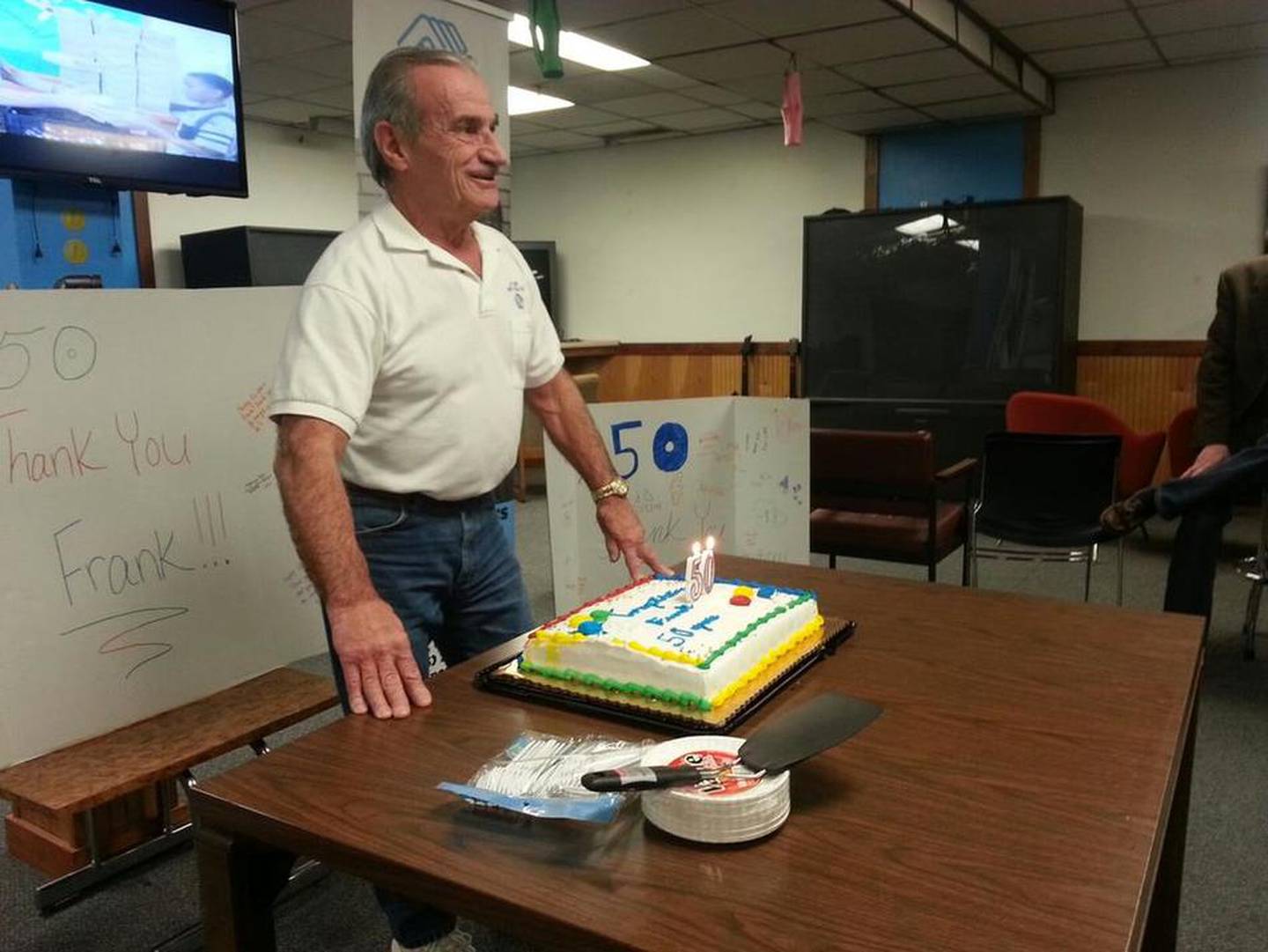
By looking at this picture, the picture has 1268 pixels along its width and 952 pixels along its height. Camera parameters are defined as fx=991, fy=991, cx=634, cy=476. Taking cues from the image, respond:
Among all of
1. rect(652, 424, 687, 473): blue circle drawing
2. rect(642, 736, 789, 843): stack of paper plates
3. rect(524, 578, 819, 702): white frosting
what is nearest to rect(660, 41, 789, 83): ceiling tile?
rect(652, 424, 687, 473): blue circle drawing

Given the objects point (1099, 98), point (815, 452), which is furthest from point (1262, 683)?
point (1099, 98)

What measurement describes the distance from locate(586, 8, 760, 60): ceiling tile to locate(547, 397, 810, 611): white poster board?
6.32 feet

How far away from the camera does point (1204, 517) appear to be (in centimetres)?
279

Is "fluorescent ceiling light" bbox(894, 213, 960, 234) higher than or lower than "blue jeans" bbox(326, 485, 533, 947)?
higher

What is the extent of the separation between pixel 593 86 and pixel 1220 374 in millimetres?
3557

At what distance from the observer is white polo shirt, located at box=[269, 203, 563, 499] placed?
4.02 feet

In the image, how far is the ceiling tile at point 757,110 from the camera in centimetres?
587

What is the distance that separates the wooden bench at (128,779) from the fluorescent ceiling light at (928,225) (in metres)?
4.50

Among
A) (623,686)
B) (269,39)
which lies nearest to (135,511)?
(623,686)

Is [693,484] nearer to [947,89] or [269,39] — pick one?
[269,39]

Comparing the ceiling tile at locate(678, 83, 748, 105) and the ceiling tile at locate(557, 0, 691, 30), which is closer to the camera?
the ceiling tile at locate(557, 0, 691, 30)

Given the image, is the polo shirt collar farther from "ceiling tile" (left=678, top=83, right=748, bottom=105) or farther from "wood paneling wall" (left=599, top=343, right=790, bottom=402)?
"wood paneling wall" (left=599, top=343, right=790, bottom=402)

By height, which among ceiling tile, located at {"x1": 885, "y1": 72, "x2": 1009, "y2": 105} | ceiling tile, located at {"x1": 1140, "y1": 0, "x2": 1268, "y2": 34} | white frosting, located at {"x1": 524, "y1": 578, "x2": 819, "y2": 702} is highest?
ceiling tile, located at {"x1": 1140, "y1": 0, "x2": 1268, "y2": 34}

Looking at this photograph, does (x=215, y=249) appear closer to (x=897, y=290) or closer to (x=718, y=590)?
(x=897, y=290)
